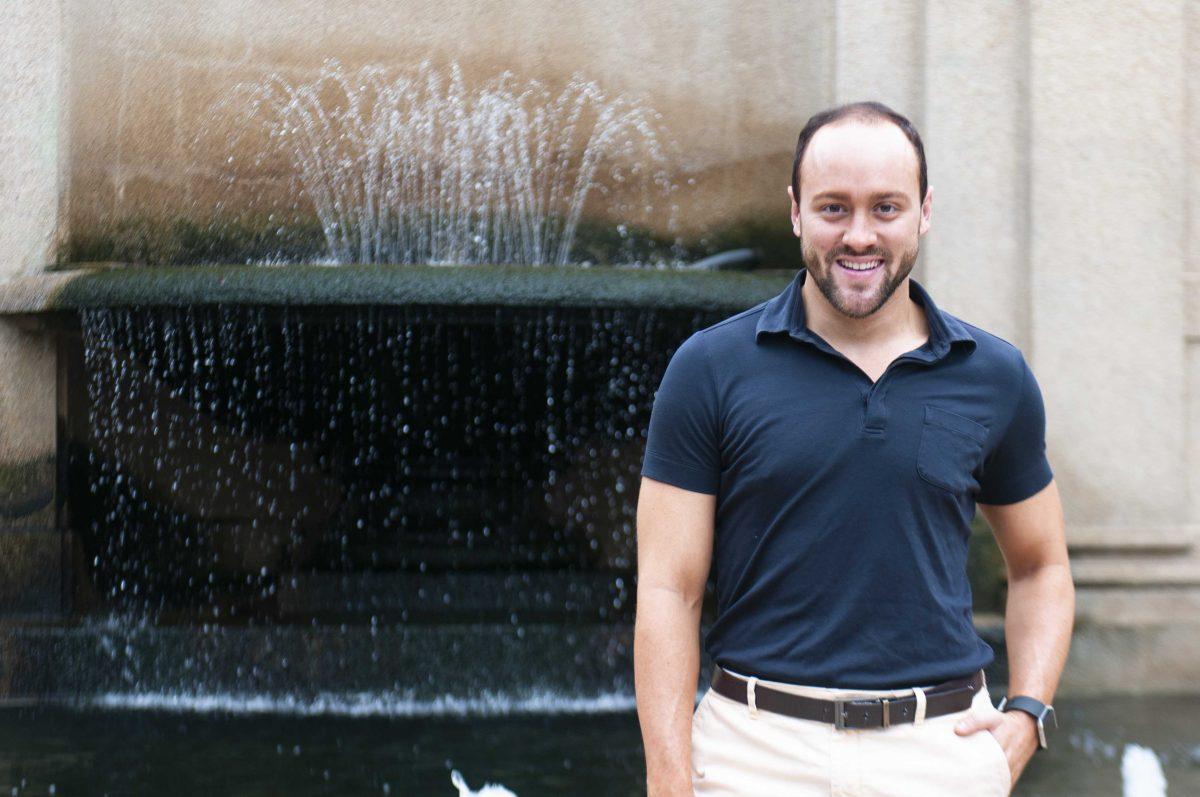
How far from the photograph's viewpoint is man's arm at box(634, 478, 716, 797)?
5.90 feet

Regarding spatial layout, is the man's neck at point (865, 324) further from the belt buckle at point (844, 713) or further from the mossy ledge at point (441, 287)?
the mossy ledge at point (441, 287)

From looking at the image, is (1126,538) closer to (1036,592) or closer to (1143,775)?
(1143,775)

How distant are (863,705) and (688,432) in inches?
17.0

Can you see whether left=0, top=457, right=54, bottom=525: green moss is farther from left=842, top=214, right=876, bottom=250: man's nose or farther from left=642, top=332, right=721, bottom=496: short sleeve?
left=842, top=214, right=876, bottom=250: man's nose

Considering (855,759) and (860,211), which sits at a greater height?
(860,211)

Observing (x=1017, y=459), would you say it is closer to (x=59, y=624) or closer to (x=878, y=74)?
(x=878, y=74)

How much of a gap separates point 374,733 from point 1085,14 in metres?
3.95

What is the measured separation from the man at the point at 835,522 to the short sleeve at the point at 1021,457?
14mm

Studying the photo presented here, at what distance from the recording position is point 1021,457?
6.40ft

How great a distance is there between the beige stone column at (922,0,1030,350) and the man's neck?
3.76 m

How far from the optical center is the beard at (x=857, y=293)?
71.4 inches

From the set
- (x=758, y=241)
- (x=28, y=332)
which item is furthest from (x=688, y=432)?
(x=758, y=241)

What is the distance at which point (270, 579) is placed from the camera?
687 cm

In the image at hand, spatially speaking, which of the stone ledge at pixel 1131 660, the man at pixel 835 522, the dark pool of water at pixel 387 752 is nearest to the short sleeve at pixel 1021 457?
the man at pixel 835 522
